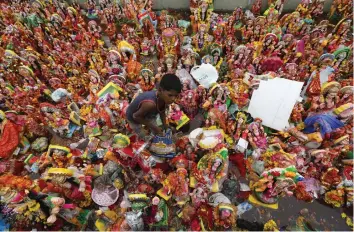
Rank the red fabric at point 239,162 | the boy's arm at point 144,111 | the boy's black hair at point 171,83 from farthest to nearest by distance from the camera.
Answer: the red fabric at point 239,162, the boy's arm at point 144,111, the boy's black hair at point 171,83

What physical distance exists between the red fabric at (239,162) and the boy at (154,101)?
1443 mm

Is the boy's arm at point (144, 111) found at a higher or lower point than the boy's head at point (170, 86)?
lower

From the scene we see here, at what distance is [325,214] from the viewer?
3.42 meters

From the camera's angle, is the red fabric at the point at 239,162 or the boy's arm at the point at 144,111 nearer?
the boy's arm at the point at 144,111

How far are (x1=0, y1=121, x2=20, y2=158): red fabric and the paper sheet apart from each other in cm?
461

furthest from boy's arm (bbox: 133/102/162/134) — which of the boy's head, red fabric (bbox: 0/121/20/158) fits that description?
red fabric (bbox: 0/121/20/158)

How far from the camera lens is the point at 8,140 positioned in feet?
13.3

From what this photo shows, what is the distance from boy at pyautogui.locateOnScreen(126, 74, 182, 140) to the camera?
2.58 metres

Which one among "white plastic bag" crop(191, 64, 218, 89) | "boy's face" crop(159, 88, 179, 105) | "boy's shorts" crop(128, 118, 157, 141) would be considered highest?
"boy's face" crop(159, 88, 179, 105)

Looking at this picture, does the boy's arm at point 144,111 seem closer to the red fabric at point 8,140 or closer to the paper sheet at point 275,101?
the paper sheet at point 275,101

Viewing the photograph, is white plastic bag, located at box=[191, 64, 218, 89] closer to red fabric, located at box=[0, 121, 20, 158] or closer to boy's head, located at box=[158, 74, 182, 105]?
boy's head, located at box=[158, 74, 182, 105]

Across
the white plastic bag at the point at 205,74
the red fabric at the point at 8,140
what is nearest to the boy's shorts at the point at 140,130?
the white plastic bag at the point at 205,74

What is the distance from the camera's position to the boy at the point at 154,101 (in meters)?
2.58

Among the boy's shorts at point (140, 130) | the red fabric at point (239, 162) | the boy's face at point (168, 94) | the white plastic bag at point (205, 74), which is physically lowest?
the red fabric at point (239, 162)
